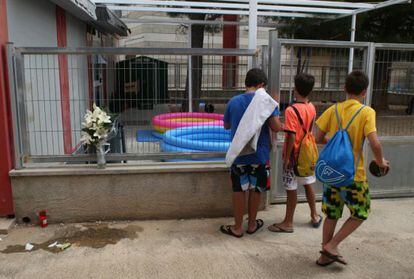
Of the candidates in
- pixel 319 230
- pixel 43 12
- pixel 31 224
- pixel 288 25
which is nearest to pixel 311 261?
pixel 319 230

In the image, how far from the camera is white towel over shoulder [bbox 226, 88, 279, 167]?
3.85 m

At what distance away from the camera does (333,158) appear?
321cm

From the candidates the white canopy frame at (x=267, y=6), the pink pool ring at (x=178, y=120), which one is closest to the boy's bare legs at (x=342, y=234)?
the pink pool ring at (x=178, y=120)

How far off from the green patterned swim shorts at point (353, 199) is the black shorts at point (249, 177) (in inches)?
32.0

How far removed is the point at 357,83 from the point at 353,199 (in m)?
0.94

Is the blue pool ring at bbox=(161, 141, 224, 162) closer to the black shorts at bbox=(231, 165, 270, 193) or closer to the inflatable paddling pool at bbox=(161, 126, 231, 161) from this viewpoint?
the inflatable paddling pool at bbox=(161, 126, 231, 161)

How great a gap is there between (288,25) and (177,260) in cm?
956

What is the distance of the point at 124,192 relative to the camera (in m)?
4.44

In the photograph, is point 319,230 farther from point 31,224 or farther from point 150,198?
point 31,224

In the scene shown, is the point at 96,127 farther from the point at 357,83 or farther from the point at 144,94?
the point at 357,83

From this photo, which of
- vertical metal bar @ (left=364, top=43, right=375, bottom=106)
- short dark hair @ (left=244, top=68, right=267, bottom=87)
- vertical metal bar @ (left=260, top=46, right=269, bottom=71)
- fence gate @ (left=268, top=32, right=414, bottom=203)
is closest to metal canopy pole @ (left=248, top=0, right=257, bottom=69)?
vertical metal bar @ (left=260, top=46, right=269, bottom=71)

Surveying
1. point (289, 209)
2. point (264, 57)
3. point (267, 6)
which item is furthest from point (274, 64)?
point (267, 6)

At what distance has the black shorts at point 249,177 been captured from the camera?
4047mm

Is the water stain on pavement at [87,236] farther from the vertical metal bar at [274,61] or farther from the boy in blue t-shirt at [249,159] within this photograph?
the vertical metal bar at [274,61]
